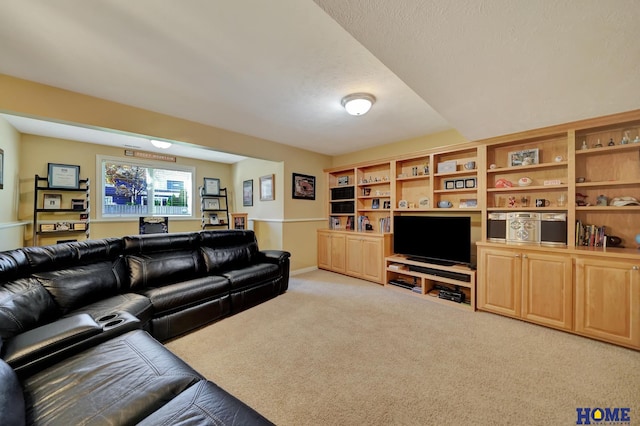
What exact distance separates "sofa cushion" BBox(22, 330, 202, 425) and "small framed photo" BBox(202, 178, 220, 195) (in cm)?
496

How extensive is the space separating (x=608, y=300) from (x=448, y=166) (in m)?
2.16

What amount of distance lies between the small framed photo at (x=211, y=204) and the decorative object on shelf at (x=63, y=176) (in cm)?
225

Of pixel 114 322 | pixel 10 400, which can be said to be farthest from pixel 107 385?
pixel 114 322

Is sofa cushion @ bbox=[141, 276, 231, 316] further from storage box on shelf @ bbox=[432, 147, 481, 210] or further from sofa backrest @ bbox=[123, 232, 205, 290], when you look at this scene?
storage box on shelf @ bbox=[432, 147, 481, 210]

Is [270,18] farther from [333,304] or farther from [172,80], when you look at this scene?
[333,304]

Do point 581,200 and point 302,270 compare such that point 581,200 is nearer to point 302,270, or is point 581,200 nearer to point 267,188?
point 302,270

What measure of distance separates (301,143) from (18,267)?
3.62 m

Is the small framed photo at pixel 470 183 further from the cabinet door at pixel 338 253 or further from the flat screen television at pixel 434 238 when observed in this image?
the cabinet door at pixel 338 253

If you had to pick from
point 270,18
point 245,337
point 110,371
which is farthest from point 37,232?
point 270,18

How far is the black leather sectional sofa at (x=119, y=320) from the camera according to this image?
0.96 m

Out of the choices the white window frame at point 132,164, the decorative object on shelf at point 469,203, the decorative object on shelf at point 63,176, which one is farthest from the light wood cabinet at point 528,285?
the decorative object on shelf at point 63,176

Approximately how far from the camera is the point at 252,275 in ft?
10.0

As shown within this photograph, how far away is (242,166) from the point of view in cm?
589

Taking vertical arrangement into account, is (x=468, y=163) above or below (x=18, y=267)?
above
